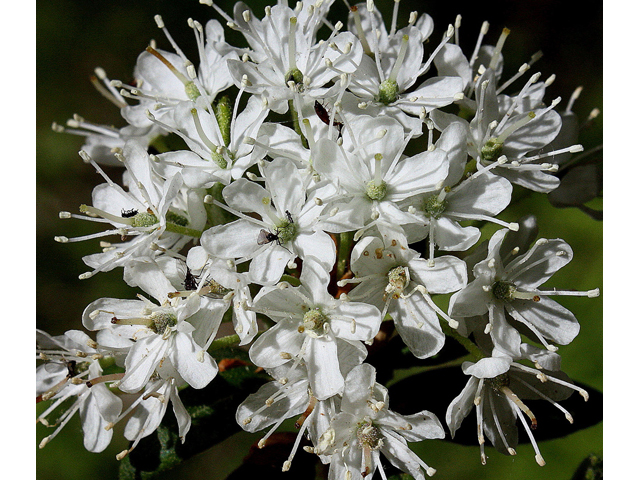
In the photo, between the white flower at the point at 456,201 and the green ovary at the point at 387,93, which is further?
the green ovary at the point at 387,93

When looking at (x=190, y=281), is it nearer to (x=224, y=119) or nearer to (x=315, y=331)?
(x=315, y=331)

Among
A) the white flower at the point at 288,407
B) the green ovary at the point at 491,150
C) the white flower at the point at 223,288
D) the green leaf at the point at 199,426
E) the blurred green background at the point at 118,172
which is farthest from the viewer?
the blurred green background at the point at 118,172

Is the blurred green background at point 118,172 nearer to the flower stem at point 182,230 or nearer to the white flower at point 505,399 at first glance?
the white flower at point 505,399

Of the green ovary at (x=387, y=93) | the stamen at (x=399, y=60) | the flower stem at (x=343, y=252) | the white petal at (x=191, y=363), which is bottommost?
the white petal at (x=191, y=363)

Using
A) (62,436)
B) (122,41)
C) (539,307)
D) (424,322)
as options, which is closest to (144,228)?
(424,322)

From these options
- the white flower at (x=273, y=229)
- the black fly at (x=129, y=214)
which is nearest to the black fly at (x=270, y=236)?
the white flower at (x=273, y=229)

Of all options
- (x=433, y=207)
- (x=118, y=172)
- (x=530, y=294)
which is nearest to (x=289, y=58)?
(x=433, y=207)
